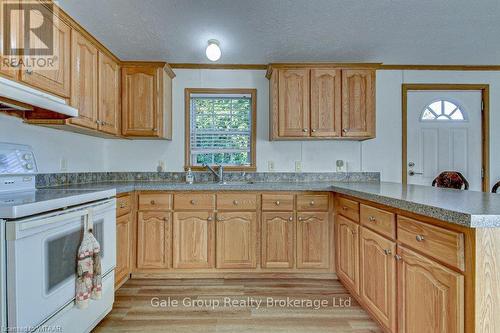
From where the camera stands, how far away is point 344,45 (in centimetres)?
268

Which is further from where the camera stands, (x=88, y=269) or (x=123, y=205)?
(x=123, y=205)

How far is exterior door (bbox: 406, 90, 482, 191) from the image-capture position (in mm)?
3303

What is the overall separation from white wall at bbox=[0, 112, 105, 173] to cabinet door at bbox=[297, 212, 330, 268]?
86.9 inches

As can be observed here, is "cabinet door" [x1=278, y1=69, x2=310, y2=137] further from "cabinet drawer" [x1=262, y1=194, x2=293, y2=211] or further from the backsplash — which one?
"cabinet drawer" [x1=262, y1=194, x2=293, y2=211]

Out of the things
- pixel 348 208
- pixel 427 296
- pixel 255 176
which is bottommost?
pixel 427 296

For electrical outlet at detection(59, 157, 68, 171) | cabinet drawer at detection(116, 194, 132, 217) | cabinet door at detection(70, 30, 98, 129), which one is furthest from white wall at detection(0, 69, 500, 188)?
cabinet door at detection(70, 30, 98, 129)

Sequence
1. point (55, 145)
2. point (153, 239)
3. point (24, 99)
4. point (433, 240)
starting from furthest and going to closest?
point (153, 239)
point (55, 145)
point (24, 99)
point (433, 240)

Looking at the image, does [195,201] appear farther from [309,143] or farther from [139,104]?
[309,143]

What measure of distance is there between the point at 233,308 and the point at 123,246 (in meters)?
1.11

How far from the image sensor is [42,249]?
137 centimetres

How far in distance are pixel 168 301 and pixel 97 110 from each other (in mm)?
1749

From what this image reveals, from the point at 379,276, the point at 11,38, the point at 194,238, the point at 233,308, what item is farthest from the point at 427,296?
the point at 11,38

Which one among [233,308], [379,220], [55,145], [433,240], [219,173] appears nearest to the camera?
[433,240]

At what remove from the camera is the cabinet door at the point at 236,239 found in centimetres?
268
